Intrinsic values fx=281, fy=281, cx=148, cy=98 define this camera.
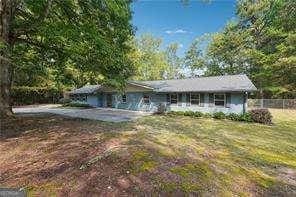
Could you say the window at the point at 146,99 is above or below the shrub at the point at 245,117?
above

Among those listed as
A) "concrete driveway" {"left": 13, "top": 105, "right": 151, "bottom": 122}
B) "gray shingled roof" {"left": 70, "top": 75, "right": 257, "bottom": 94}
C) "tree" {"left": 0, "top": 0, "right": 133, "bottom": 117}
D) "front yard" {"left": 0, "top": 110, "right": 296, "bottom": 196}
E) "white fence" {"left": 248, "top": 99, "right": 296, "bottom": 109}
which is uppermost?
"tree" {"left": 0, "top": 0, "right": 133, "bottom": 117}

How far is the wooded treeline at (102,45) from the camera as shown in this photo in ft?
49.6

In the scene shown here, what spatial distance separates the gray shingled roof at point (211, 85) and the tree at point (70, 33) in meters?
10.2

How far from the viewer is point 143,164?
9.57m

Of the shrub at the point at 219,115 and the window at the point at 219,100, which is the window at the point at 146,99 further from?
the shrub at the point at 219,115

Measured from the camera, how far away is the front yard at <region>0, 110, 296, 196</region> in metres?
8.00

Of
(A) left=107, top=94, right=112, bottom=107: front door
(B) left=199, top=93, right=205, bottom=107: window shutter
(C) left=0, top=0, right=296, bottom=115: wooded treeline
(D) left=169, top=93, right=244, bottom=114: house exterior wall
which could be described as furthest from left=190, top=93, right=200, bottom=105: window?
(A) left=107, top=94, right=112, bottom=107: front door

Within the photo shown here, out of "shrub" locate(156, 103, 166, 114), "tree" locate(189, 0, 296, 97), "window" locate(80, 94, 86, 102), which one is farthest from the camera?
"window" locate(80, 94, 86, 102)

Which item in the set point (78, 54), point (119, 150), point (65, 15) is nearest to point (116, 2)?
point (78, 54)

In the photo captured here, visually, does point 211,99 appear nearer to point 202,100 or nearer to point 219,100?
point 219,100

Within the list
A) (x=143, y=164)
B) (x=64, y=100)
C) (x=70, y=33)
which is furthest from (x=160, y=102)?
(x=143, y=164)

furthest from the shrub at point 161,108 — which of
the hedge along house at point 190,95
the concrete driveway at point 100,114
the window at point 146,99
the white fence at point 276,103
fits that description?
the white fence at point 276,103

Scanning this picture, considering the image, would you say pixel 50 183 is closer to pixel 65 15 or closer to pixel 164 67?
pixel 65 15

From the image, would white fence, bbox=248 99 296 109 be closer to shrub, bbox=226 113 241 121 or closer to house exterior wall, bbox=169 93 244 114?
house exterior wall, bbox=169 93 244 114
